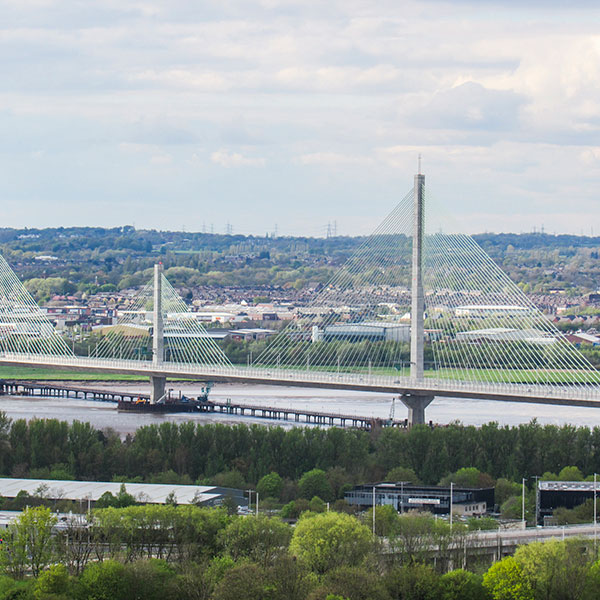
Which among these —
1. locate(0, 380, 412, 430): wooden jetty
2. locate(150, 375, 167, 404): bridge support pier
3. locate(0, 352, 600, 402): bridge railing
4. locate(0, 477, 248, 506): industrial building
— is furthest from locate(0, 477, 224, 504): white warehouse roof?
locate(150, 375, 167, 404): bridge support pier

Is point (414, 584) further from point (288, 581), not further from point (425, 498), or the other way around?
point (425, 498)

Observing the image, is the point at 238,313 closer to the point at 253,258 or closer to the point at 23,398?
the point at 23,398

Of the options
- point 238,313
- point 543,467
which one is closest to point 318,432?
point 543,467

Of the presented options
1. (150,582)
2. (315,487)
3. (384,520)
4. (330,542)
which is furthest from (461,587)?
(315,487)

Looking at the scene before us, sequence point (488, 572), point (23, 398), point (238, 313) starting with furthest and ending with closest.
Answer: point (238, 313), point (23, 398), point (488, 572)

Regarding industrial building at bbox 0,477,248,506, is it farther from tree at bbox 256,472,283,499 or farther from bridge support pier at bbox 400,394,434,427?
bridge support pier at bbox 400,394,434,427
